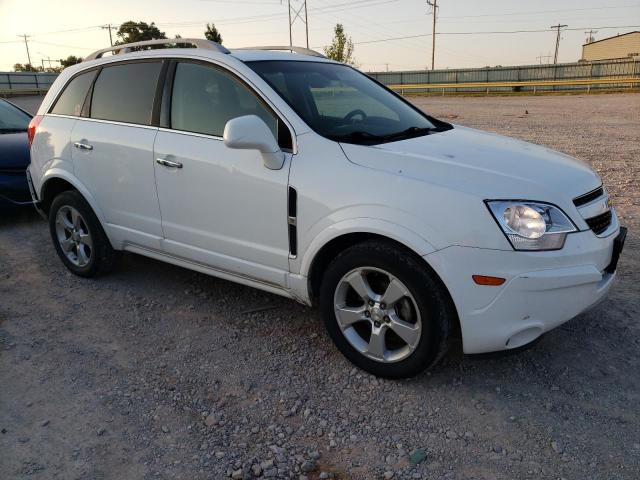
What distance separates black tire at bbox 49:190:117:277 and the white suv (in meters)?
0.02

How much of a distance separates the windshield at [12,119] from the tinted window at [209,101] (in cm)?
439

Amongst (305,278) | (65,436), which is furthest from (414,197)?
(65,436)

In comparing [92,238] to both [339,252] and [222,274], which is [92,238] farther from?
[339,252]

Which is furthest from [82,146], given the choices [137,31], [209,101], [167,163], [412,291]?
[137,31]

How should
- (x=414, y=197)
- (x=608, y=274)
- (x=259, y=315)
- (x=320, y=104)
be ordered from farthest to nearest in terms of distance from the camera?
(x=259, y=315) < (x=320, y=104) < (x=608, y=274) < (x=414, y=197)

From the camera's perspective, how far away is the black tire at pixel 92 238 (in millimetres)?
4473

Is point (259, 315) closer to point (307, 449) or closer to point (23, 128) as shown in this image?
point (307, 449)

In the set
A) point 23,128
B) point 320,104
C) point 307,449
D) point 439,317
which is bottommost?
point 307,449

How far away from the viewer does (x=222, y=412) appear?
9.47 ft

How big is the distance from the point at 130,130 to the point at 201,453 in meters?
2.43

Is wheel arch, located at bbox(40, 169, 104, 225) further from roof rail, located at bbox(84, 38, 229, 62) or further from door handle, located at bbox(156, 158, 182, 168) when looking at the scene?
roof rail, located at bbox(84, 38, 229, 62)

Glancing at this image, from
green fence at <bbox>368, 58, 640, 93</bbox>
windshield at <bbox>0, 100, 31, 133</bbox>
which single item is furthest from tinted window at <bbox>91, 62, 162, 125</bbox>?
green fence at <bbox>368, 58, 640, 93</bbox>

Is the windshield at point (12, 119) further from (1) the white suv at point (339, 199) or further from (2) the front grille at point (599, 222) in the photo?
(2) the front grille at point (599, 222)

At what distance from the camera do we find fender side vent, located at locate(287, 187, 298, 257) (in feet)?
10.3
